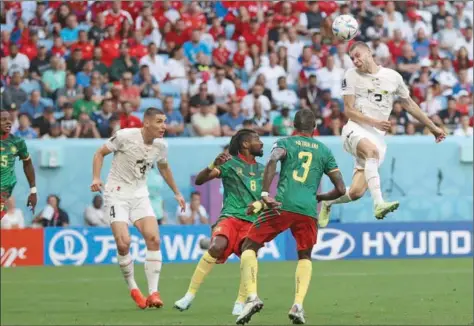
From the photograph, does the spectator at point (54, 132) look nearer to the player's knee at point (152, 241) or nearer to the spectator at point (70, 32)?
the spectator at point (70, 32)

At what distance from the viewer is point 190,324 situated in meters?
15.0

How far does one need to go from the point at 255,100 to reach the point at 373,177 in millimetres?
11973

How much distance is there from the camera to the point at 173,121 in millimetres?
25328

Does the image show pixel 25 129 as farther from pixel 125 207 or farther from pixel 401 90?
pixel 401 90

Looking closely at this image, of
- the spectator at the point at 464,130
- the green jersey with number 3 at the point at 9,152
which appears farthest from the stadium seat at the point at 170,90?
the green jersey with number 3 at the point at 9,152

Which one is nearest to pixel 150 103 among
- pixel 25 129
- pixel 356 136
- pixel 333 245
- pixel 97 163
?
pixel 25 129

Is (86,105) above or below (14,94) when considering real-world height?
below

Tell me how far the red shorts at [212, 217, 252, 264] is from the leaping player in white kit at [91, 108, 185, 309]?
1.07 meters

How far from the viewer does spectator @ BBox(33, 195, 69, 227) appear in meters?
24.5

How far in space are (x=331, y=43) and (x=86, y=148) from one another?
629 cm

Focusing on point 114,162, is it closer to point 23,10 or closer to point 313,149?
point 313,149

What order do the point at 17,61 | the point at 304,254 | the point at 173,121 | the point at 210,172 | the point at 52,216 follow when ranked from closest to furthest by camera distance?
1. the point at 304,254
2. the point at 210,172
3. the point at 52,216
4. the point at 173,121
5. the point at 17,61

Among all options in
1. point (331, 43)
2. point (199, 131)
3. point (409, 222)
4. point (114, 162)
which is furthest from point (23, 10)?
point (114, 162)

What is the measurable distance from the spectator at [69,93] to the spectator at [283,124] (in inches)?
153
